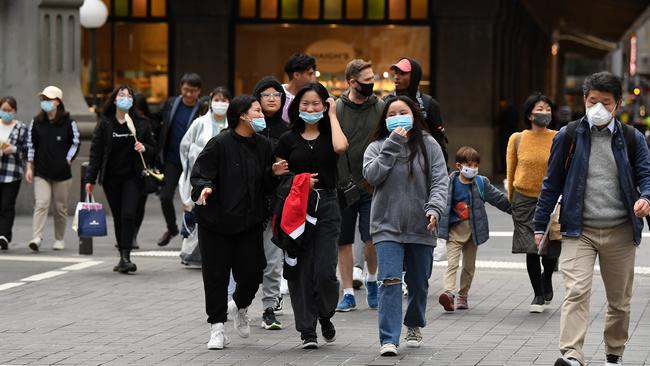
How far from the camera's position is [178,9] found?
30750 millimetres

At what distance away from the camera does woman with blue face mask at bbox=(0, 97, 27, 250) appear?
1672cm

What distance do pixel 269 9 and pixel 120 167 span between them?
1776 cm

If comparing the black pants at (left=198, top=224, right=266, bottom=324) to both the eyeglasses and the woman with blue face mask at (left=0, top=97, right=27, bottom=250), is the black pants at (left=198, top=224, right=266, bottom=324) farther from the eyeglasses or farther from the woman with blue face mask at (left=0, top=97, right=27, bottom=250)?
the woman with blue face mask at (left=0, top=97, right=27, bottom=250)

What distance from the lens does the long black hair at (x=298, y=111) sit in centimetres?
1012

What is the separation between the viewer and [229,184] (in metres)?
9.88

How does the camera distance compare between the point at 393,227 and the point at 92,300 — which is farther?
the point at 92,300

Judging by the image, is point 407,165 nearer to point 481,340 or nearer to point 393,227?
point 393,227

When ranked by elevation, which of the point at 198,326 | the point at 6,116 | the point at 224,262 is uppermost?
the point at 6,116

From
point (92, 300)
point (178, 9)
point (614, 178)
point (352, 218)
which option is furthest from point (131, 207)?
point (178, 9)

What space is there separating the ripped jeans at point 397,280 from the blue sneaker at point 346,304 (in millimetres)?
2050

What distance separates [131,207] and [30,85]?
7638 millimetres

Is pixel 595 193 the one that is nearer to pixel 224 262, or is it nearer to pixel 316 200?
pixel 316 200

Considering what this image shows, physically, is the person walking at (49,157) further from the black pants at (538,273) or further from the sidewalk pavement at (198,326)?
the black pants at (538,273)

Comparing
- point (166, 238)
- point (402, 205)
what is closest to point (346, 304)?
point (402, 205)
